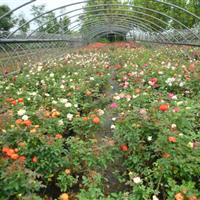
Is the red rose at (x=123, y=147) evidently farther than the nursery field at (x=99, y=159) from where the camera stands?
Yes

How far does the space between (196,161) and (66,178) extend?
3.54 ft

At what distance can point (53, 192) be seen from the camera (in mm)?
2215

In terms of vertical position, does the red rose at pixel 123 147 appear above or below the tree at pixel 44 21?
below

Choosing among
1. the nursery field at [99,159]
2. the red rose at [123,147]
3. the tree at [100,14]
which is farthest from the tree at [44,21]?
the red rose at [123,147]

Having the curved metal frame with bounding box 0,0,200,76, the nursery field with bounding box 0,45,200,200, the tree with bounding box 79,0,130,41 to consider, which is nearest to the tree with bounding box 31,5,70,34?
the curved metal frame with bounding box 0,0,200,76

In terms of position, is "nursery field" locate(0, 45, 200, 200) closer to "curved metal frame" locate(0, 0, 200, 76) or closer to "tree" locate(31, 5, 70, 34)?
"curved metal frame" locate(0, 0, 200, 76)

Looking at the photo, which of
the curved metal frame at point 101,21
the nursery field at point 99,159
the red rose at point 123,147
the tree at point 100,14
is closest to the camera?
the nursery field at point 99,159

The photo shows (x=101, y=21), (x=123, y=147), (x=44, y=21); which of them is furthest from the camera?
(x=101, y=21)

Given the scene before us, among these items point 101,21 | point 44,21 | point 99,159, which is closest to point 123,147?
point 99,159

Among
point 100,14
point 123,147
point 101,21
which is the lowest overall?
point 123,147

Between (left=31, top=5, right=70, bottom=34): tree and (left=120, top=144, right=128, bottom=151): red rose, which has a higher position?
(left=31, top=5, right=70, bottom=34): tree

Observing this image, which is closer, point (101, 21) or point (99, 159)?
point (99, 159)

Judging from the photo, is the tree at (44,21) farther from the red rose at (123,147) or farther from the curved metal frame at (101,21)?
the red rose at (123,147)

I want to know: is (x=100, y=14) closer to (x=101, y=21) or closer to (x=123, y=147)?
(x=101, y=21)
